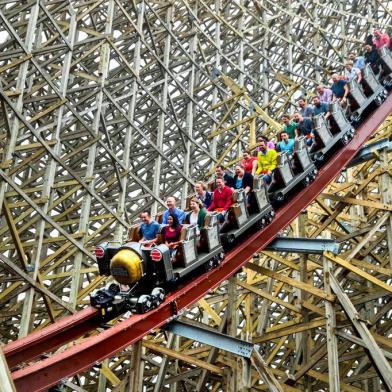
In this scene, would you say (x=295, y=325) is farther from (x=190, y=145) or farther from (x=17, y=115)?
(x=190, y=145)

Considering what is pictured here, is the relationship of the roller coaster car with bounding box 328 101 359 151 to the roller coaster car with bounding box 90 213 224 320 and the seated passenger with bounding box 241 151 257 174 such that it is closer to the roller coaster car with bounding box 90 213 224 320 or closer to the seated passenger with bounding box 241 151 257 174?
the seated passenger with bounding box 241 151 257 174

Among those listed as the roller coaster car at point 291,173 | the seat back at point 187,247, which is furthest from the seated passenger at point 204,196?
the seat back at point 187,247

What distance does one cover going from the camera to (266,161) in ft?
31.9

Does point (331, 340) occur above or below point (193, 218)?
below

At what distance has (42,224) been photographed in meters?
9.54

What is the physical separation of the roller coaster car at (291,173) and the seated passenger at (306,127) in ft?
1.20

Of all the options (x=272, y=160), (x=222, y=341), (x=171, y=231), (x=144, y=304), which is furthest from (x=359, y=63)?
(x=144, y=304)

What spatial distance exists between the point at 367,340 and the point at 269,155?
3195 mm

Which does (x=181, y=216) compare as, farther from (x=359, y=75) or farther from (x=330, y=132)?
(x=359, y=75)

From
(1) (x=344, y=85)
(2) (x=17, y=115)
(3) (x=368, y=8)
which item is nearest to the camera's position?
(2) (x=17, y=115)

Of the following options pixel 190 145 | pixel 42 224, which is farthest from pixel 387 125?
pixel 42 224

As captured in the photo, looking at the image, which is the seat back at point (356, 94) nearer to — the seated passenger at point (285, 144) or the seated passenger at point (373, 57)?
the seated passenger at point (373, 57)

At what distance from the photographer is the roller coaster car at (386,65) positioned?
11.7 metres

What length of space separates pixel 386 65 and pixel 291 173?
11.0ft
